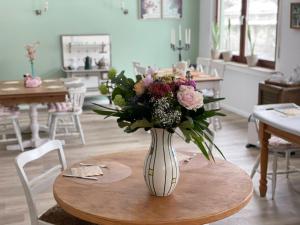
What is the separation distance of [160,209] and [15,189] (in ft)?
7.36

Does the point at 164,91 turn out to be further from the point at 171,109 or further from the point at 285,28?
the point at 285,28

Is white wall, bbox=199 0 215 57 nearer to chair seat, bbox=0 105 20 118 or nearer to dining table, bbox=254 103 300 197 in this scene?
chair seat, bbox=0 105 20 118

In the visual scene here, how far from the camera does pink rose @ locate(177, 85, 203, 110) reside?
163cm

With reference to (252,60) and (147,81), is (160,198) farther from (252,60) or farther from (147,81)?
(252,60)

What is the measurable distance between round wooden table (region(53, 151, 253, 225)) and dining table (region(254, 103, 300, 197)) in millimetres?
848

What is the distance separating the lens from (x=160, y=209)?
66.5 inches

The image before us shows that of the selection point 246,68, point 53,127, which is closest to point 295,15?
point 246,68

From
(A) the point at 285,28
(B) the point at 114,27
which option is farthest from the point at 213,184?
(B) the point at 114,27

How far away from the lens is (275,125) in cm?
290

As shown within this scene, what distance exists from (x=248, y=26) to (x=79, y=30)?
8.78ft

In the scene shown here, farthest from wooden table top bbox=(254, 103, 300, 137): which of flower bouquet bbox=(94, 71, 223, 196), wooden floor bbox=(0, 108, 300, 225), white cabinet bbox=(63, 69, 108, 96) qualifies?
white cabinet bbox=(63, 69, 108, 96)

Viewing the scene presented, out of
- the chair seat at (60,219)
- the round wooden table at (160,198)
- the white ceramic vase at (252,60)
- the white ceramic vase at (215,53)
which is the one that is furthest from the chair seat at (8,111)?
the white ceramic vase at (215,53)

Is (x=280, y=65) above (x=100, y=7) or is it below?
below

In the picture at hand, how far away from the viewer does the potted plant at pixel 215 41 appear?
22.1 feet
